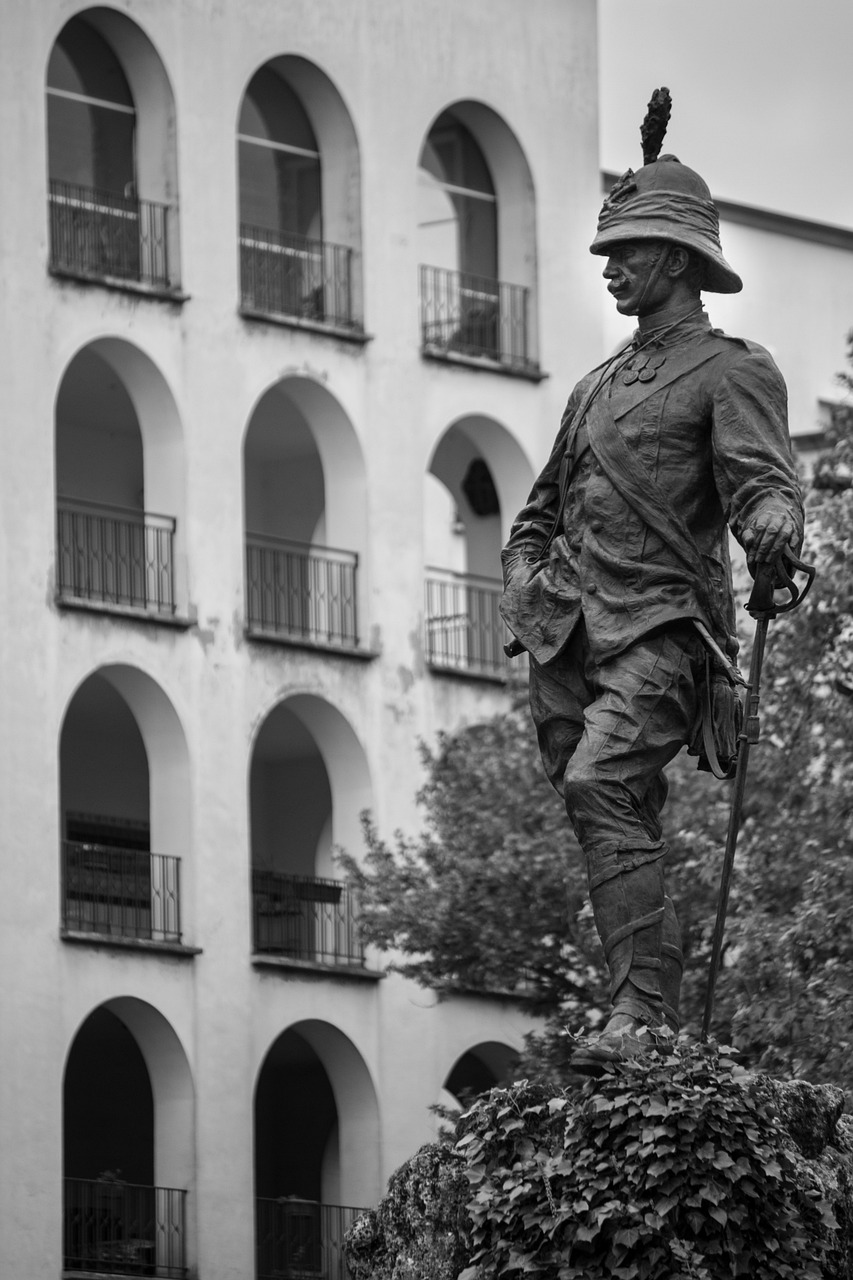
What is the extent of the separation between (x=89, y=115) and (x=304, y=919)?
1040 centimetres

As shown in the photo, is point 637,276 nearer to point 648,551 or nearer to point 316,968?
point 648,551

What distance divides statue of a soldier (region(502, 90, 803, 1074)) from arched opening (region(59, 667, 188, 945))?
2762 cm

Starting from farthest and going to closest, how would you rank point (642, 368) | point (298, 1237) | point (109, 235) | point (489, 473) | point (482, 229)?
point (482, 229)
point (489, 473)
point (109, 235)
point (298, 1237)
point (642, 368)

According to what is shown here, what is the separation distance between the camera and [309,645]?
4441 cm

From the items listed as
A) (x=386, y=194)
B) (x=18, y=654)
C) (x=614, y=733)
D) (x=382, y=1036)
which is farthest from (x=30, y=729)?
(x=614, y=733)

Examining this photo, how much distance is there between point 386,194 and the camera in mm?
46969

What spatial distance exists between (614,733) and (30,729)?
92.2ft

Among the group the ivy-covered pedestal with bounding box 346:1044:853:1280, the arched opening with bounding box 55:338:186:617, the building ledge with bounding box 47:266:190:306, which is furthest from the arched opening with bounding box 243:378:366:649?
the ivy-covered pedestal with bounding box 346:1044:853:1280

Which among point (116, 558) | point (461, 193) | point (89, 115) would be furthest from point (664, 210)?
point (461, 193)

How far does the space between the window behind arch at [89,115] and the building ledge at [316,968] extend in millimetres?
9655

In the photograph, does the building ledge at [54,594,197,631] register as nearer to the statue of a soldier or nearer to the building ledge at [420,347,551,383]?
the building ledge at [420,347,551,383]

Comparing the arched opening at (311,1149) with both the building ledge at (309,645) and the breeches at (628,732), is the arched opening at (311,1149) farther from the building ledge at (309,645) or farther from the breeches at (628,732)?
the breeches at (628,732)

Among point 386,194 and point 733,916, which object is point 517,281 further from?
point 733,916

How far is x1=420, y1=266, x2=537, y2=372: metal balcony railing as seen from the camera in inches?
1892
